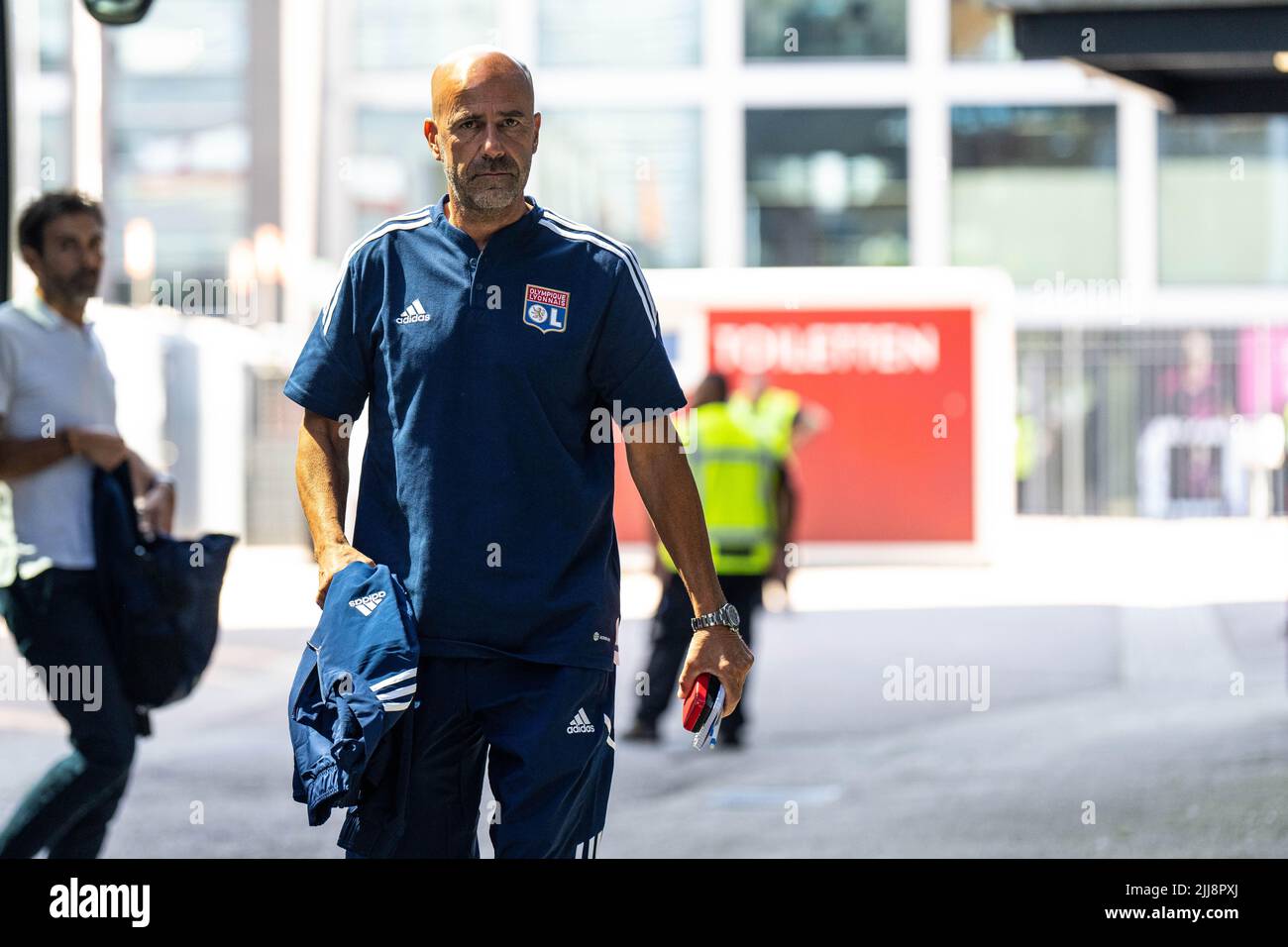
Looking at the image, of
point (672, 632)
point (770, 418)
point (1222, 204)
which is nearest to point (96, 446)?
point (672, 632)

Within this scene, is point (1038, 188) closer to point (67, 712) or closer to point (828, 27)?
point (828, 27)

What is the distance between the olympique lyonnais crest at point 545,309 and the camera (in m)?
3.72

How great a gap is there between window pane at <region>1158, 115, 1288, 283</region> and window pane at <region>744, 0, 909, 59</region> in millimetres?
4101

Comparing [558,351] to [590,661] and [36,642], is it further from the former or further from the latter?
[36,642]

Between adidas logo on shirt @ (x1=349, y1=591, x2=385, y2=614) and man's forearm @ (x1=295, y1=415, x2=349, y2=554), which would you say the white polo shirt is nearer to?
man's forearm @ (x1=295, y1=415, x2=349, y2=554)

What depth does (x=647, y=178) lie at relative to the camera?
100 ft

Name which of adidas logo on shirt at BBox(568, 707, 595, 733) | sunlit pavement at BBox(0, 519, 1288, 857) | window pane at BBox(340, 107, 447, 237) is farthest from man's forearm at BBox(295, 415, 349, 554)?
window pane at BBox(340, 107, 447, 237)

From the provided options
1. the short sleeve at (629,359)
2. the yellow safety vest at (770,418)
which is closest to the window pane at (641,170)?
the yellow safety vest at (770,418)

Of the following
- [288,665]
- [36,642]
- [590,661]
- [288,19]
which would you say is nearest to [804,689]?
[288,665]

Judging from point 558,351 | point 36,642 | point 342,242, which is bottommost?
point 36,642

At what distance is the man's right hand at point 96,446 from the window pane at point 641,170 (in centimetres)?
2474

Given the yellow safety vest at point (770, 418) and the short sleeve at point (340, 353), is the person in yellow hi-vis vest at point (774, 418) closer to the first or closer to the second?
the yellow safety vest at point (770, 418)
